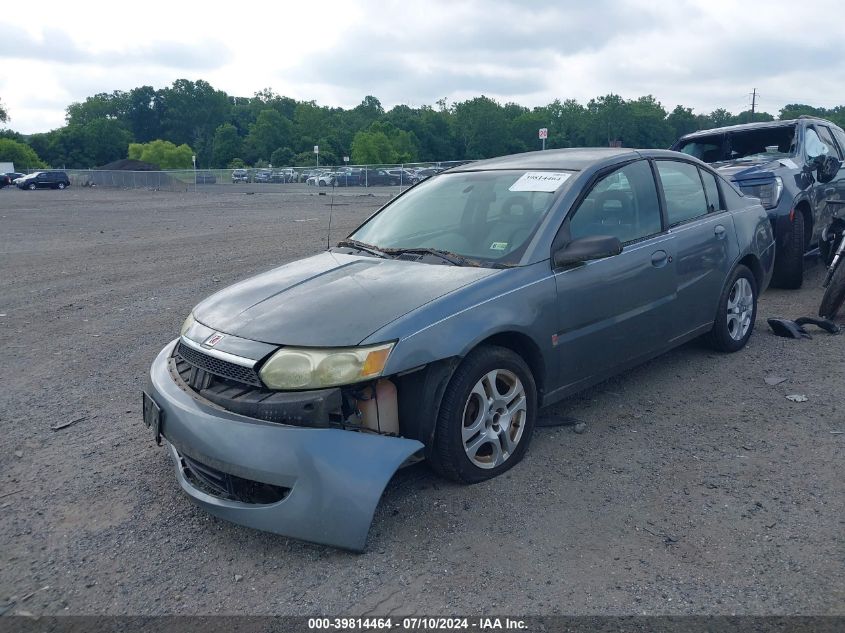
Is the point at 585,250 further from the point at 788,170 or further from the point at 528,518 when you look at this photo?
the point at 788,170

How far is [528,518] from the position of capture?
3402 mm

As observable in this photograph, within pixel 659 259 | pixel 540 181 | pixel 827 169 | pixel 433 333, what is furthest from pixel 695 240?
pixel 827 169

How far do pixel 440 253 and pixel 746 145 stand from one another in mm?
6503

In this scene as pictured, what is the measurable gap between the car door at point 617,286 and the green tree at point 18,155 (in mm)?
106793

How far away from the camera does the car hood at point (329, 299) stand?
133 inches

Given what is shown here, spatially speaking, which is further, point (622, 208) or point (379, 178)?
point (379, 178)

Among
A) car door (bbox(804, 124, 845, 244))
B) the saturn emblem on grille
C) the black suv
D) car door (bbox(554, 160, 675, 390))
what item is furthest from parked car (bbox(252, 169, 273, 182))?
the saturn emblem on grille

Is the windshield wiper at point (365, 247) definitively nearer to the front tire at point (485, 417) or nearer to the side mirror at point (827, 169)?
the front tire at point (485, 417)

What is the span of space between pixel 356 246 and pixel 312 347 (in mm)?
1600

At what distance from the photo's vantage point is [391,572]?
300cm

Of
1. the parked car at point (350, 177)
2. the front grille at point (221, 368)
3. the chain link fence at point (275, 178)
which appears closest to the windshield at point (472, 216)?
the front grille at point (221, 368)

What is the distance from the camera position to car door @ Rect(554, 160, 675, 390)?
415 centimetres

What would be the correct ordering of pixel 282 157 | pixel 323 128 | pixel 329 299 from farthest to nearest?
1. pixel 323 128
2. pixel 282 157
3. pixel 329 299

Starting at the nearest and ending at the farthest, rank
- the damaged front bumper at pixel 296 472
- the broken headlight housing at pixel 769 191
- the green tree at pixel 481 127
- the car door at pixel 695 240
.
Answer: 1. the damaged front bumper at pixel 296 472
2. the car door at pixel 695 240
3. the broken headlight housing at pixel 769 191
4. the green tree at pixel 481 127
